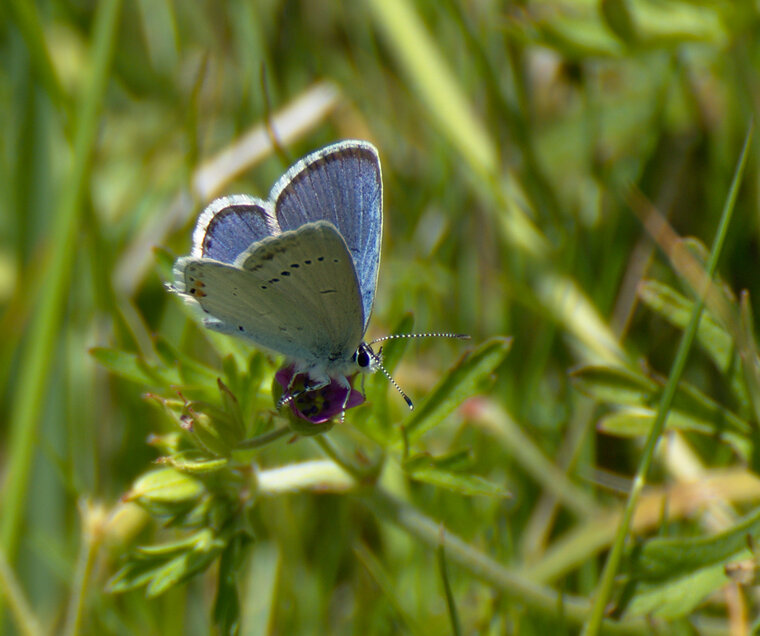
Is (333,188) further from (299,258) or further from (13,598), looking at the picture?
(13,598)

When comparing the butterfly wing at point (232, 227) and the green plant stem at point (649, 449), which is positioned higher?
the butterfly wing at point (232, 227)

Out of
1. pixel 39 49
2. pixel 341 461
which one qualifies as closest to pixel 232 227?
pixel 341 461

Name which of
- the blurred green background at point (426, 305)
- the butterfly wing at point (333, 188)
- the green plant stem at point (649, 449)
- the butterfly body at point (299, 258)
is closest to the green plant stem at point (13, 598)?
the blurred green background at point (426, 305)

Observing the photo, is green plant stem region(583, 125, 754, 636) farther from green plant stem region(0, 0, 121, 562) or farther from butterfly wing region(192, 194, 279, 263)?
green plant stem region(0, 0, 121, 562)

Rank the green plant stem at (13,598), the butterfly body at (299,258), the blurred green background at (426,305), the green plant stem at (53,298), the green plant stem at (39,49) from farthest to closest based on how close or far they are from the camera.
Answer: the green plant stem at (39,49) < the green plant stem at (53,298) < the green plant stem at (13,598) < the blurred green background at (426,305) < the butterfly body at (299,258)

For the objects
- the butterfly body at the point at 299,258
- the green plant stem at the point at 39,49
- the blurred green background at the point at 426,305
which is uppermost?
the green plant stem at the point at 39,49

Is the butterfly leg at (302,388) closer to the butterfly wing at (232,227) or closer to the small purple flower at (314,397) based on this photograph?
the small purple flower at (314,397)

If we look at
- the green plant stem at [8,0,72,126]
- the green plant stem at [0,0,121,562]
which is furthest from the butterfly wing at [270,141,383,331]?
the green plant stem at [8,0,72,126]
